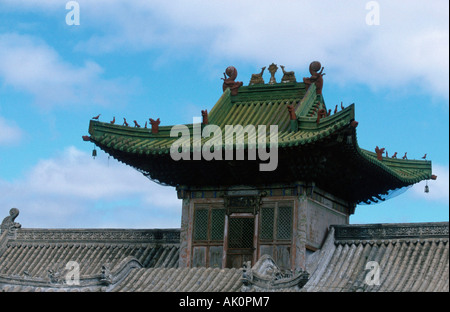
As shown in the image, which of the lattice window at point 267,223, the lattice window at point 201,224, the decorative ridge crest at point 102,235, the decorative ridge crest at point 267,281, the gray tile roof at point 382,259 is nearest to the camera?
the decorative ridge crest at point 267,281

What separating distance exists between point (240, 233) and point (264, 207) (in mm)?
928

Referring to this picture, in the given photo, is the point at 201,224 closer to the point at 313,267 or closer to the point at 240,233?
the point at 240,233

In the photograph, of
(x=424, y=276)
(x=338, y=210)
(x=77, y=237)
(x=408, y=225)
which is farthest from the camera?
(x=77, y=237)

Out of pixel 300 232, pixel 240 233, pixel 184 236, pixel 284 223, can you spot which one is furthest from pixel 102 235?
pixel 300 232

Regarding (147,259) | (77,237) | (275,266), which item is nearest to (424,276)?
(275,266)

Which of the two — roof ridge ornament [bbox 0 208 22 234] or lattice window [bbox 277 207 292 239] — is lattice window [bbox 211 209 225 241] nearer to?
lattice window [bbox 277 207 292 239]

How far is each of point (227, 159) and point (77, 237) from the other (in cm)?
672

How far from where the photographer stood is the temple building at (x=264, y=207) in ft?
75.8

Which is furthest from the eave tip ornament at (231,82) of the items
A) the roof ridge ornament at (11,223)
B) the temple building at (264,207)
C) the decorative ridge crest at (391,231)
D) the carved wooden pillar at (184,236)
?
the roof ridge ornament at (11,223)

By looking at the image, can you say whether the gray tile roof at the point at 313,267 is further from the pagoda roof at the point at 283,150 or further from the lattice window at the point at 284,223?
the pagoda roof at the point at 283,150

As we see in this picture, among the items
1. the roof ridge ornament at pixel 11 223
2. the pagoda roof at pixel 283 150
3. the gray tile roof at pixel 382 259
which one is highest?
the pagoda roof at pixel 283 150

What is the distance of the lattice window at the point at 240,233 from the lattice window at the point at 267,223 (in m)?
0.31

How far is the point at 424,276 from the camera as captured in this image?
22812 millimetres
